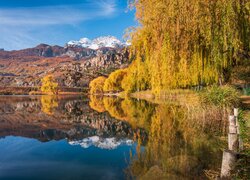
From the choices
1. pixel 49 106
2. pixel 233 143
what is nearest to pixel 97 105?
pixel 49 106

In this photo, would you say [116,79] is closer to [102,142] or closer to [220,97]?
[220,97]

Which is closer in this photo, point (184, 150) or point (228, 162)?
point (228, 162)

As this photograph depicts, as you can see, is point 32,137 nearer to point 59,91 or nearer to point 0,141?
point 0,141

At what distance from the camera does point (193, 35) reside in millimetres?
11867

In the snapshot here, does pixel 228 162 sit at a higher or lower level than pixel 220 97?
lower

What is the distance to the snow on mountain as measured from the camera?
17531 millimetres

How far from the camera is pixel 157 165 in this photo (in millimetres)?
11539

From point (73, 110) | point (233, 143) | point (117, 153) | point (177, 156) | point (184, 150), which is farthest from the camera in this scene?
point (73, 110)

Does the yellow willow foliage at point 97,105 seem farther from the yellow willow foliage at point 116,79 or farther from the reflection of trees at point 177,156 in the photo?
the reflection of trees at point 177,156

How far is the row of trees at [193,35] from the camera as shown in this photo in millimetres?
11172

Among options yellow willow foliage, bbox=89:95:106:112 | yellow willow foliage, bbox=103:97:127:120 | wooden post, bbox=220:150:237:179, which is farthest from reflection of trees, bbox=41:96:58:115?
wooden post, bbox=220:150:237:179

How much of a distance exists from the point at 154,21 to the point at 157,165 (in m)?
6.40

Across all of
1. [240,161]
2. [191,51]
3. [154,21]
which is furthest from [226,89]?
[240,161]

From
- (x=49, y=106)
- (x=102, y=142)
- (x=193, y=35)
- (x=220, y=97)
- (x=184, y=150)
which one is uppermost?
(x=193, y=35)
